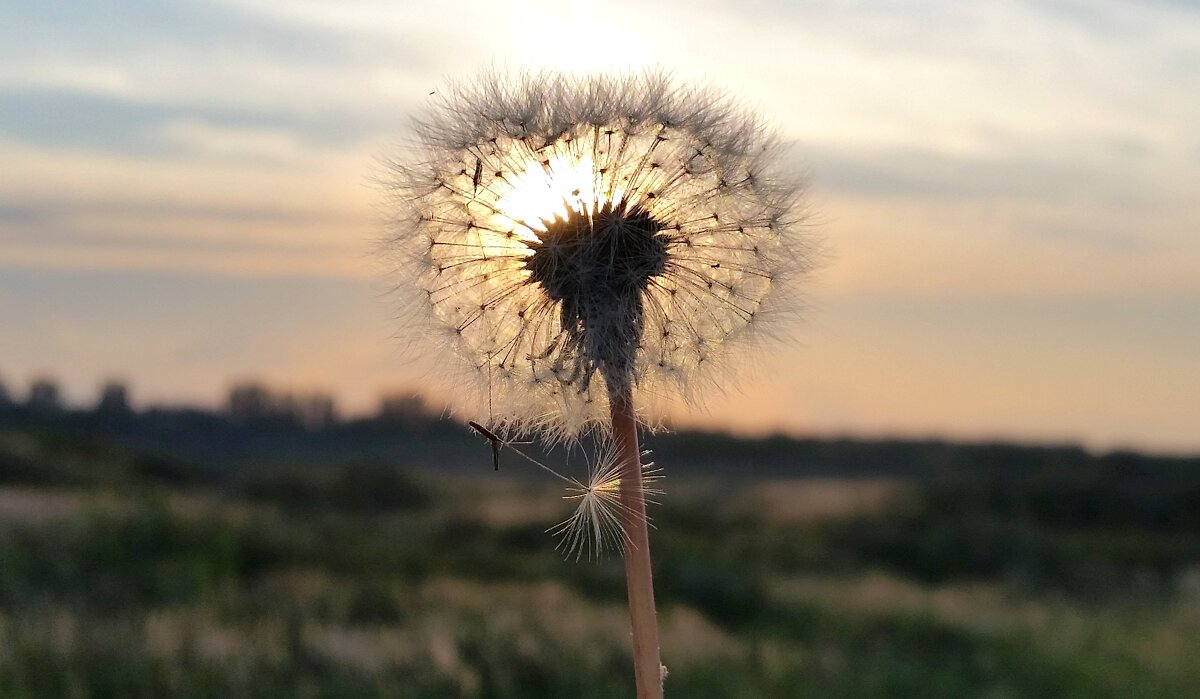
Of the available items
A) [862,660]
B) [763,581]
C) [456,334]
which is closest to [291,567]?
[763,581]

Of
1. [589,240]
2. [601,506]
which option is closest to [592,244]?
[589,240]

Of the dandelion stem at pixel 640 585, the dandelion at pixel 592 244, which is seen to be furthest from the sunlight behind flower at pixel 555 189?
the dandelion stem at pixel 640 585

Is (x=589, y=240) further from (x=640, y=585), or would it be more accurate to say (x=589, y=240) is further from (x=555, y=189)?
(x=640, y=585)

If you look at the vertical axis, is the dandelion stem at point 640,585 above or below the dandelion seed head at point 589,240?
below

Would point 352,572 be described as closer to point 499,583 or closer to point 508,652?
point 499,583

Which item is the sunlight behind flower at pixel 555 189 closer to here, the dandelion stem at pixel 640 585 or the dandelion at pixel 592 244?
the dandelion at pixel 592 244

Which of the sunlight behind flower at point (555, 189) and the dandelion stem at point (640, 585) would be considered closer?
the dandelion stem at point (640, 585)

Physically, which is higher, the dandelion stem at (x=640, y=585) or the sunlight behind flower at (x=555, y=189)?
the sunlight behind flower at (x=555, y=189)
